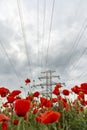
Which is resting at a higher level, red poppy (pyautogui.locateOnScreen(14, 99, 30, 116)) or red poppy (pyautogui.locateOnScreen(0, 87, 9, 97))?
red poppy (pyautogui.locateOnScreen(0, 87, 9, 97))

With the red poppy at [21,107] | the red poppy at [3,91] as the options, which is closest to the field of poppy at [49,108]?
the red poppy at [3,91]

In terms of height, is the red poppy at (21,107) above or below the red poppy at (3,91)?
below

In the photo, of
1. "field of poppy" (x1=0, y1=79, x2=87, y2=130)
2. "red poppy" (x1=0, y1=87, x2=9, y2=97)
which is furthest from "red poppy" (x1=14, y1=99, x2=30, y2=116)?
"red poppy" (x1=0, y1=87, x2=9, y2=97)

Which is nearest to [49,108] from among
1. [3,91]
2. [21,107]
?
[3,91]

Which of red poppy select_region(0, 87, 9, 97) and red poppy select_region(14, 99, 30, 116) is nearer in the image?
A: red poppy select_region(14, 99, 30, 116)

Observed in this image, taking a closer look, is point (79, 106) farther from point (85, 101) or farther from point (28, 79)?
point (28, 79)

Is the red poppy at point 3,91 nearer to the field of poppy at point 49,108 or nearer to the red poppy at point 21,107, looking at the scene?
the field of poppy at point 49,108

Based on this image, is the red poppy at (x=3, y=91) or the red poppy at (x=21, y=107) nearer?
the red poppy at (x=21, y=107)

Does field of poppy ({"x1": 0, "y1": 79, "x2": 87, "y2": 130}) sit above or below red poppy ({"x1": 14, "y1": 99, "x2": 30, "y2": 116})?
above

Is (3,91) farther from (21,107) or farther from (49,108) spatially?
(21,107)

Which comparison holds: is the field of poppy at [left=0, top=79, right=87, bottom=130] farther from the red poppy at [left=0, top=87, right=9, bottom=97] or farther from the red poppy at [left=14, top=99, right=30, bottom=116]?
the red poppy at [left=14, top=99, right=30, bottom=116]

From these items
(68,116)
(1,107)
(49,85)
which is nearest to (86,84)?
(68,116)

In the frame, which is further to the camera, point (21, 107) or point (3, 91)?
point (3, 91)

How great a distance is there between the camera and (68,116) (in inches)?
210
